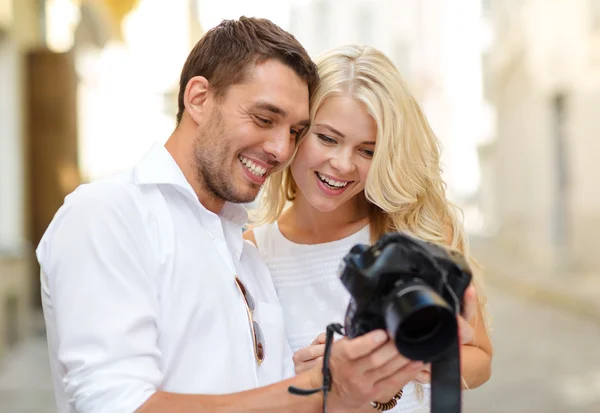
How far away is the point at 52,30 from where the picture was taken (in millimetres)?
11898

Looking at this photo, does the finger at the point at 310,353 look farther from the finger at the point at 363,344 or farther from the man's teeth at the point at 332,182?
the man's teeth at the point at 332,182

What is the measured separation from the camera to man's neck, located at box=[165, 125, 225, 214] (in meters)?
2.45

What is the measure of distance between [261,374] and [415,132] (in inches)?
43.4

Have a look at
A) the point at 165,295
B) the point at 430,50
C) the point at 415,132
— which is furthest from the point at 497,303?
the point at 430,50

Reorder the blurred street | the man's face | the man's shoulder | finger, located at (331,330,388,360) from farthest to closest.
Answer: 1. the blurred street
2. the man's face
3. the man's shoulder
4. finger, located at (331,330,388,360)

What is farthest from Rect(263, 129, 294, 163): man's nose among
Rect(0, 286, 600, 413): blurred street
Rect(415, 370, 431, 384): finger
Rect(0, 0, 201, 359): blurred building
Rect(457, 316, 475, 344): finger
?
Rect(0, 0, 201, 359): blurred building

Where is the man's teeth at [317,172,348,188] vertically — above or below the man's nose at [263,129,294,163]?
below

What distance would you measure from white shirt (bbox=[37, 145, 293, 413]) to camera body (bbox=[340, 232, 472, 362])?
56cm

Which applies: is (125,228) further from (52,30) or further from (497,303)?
(497,303)

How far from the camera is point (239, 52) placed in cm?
242

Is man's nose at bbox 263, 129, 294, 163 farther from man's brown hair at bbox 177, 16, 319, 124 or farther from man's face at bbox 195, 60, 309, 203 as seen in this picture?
man's brown hair at bbox 177, 16, 319, 124

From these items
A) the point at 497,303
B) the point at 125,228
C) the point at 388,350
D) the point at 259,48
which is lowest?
the point at 497,303

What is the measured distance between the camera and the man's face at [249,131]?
239 centimetres

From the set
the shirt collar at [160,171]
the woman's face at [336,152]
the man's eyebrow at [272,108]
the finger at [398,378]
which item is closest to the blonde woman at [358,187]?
the woman's face at [336,152]
